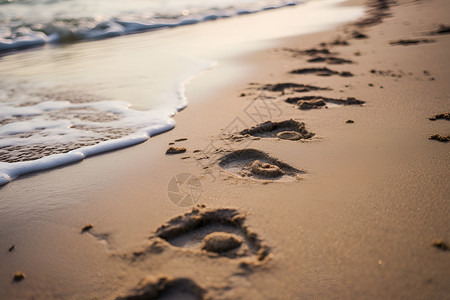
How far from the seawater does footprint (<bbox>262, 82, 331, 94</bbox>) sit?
836 mm

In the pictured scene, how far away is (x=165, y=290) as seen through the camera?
1210 mm

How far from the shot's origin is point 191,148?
225cm

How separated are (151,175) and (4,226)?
75 cm

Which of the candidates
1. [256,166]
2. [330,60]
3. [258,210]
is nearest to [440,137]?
[256,166]

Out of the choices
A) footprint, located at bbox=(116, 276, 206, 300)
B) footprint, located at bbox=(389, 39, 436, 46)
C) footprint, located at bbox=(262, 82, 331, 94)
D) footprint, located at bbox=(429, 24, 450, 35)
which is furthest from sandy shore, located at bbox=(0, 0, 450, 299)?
footprint, located at bbox=(429, 24, 450, 35)

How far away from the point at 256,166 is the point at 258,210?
0.40m

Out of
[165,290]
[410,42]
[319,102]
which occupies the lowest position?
[165,290]

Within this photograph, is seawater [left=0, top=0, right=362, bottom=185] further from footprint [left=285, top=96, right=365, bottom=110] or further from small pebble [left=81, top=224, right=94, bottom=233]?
footprint [left=285, top=96, right=365, bottom=110]

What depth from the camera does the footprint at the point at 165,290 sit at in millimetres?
1191

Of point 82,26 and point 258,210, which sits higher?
point 82,26

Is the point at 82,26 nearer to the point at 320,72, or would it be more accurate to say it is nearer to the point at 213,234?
the point at 320,72

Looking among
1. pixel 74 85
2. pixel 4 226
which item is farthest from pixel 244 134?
pixel 74 85

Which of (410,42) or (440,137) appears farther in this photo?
(410,42)

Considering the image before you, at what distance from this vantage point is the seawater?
2447 millimetres
